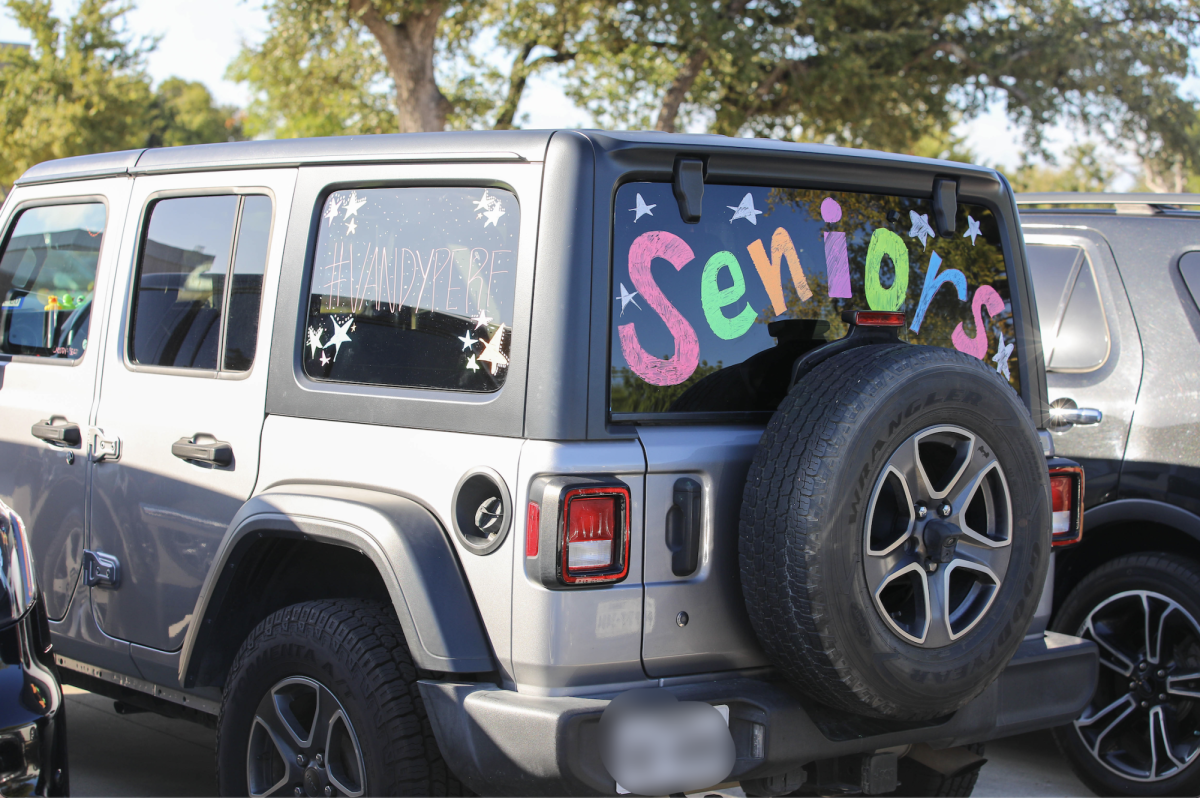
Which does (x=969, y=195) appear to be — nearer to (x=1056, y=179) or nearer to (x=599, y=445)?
(x=599, y=445)

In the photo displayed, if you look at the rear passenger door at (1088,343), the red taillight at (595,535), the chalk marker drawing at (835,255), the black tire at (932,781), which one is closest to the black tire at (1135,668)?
→ the rear passenger door at (1088,343)

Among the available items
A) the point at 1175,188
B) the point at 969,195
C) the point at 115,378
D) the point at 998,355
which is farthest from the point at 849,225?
the point at 1175,188

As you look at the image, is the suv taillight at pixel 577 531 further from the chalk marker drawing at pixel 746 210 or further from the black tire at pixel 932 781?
the black tire at pixel 932 781

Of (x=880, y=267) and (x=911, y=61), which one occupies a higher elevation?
(x=911, y=61)

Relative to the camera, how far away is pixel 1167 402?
4.14 metres

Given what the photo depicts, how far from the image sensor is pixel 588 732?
2.38 metres

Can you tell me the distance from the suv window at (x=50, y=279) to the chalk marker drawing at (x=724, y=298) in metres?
2.21

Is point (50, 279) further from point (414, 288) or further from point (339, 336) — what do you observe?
point (414, 288)

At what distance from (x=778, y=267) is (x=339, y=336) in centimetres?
116

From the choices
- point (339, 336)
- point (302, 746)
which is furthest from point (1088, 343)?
point (302, 746)

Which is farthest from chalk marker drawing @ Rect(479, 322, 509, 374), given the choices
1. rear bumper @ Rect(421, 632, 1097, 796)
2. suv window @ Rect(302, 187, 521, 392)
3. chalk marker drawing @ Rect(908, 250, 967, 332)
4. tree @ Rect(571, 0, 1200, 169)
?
tree @ Rect(571, 0, 1200, 169)

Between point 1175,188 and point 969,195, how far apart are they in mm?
24907

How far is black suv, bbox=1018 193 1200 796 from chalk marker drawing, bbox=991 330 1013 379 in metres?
1.15

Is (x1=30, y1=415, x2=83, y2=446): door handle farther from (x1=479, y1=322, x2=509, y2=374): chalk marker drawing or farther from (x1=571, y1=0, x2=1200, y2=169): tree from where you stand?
(x1=571, y1=0, x2=1200, y2=169): tree
